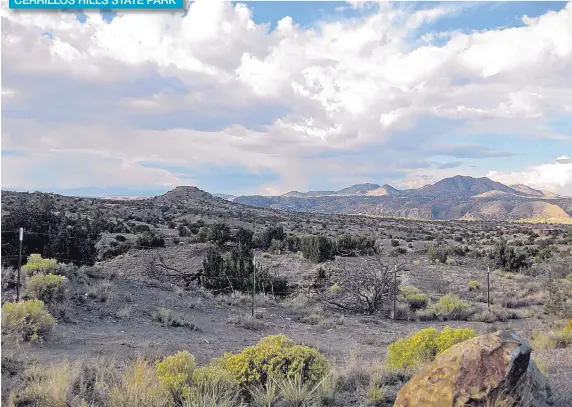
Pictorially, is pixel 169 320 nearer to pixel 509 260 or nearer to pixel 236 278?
pixel 236 278

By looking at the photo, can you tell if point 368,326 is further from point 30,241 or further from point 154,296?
point 30,241

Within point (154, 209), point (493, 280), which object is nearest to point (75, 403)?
point (493, 280)

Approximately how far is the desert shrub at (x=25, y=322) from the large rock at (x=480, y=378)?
8.02 m

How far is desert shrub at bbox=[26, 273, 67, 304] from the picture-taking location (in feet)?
43.5

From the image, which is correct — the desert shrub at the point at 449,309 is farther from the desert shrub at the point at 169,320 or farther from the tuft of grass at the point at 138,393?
the tuft of grass at the point at 138,393

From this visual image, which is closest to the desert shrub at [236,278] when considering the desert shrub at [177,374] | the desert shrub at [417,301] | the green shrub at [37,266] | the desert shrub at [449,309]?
the desert shrub at [417,301]

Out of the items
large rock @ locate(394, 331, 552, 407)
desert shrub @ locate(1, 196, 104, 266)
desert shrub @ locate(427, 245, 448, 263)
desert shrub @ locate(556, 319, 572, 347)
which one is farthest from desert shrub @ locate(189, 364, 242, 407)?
desert shrub @ locate(427, 245, 448, 263)

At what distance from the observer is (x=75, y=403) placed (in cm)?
612

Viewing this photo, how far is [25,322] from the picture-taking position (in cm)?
A: 1019

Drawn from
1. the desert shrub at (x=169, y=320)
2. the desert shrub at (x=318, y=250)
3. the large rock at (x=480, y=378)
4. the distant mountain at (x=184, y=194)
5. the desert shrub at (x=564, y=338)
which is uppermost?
the distant mountain at (x=184, y=194)

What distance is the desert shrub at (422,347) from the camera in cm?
855

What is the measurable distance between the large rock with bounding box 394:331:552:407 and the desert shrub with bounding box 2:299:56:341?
26.3 feet

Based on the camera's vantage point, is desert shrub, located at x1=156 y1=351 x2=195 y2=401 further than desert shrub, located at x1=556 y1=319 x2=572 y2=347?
No

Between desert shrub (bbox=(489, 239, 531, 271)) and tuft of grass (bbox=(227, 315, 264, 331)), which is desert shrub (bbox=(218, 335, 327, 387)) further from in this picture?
desert shrub (bbox=(489, 239, 531, 271))
